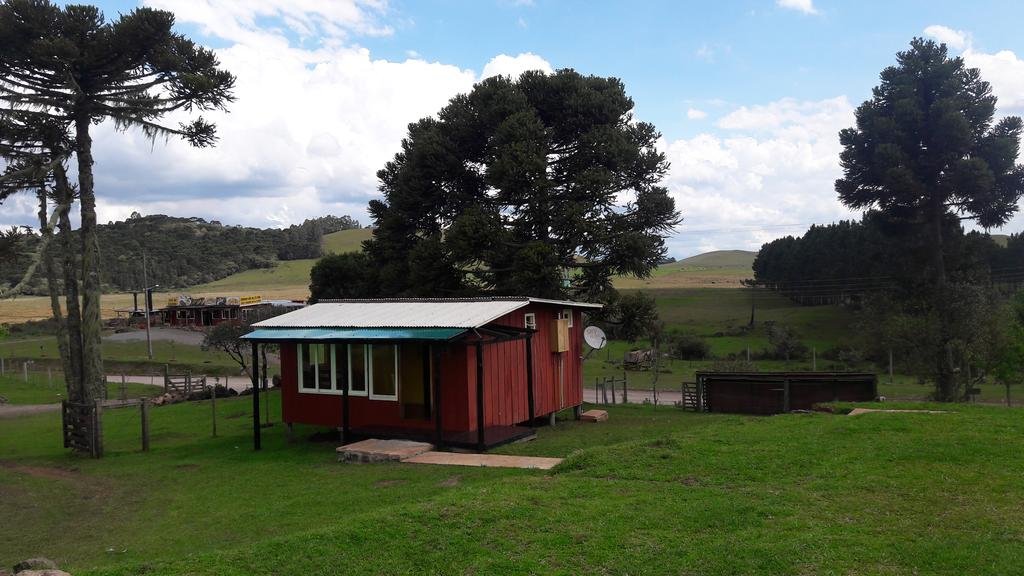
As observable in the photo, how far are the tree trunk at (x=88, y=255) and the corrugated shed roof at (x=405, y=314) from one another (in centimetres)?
604

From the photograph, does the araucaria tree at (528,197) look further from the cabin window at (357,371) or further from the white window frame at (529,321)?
the cabin window at (357,371)

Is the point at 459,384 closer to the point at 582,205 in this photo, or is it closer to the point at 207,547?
the point at 207,547

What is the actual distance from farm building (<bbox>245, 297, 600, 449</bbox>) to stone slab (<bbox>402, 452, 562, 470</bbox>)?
0.71 meters

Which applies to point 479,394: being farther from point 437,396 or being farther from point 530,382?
point 530,382

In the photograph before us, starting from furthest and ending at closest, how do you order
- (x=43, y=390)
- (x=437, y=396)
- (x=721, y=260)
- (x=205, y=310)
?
(x=721, y=260), (x=205, y=310), (x=43, y=390), (x=437, y=396)

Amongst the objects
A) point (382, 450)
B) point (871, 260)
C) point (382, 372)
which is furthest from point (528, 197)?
point (871, 260)

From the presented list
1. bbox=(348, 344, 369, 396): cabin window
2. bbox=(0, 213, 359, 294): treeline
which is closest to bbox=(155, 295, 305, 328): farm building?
bbox=(0, 213, 359, 294): treeline

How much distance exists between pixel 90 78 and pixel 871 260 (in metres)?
42.1

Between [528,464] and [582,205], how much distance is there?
1297cm

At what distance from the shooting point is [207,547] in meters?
8.23

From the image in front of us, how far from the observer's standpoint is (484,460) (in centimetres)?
1248

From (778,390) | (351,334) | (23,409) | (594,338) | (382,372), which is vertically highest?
(351,334)

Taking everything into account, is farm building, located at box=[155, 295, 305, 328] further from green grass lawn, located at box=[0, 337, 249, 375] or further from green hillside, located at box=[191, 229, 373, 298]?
green hillside, located at box=[191, 229, 373, 298]

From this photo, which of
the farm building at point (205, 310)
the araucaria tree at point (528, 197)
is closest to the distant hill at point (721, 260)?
the farm building at point (205, 310)
